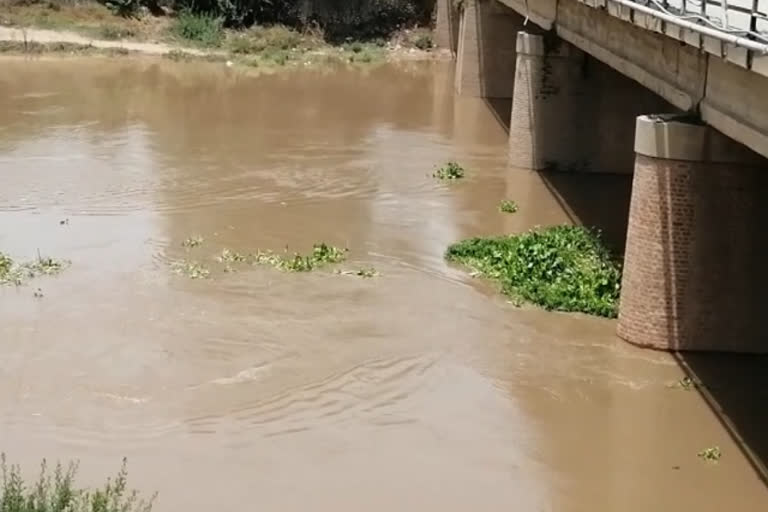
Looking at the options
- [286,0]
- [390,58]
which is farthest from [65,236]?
[286,0]

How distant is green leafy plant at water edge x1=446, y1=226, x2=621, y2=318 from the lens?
1683cm

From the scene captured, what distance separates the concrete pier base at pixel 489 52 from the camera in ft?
119

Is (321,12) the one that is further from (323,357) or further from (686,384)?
(686,384)

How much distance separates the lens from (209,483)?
11.5 metres

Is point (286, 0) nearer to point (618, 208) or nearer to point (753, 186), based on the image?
point (618, 208)

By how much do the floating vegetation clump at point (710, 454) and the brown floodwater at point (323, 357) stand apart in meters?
0.09

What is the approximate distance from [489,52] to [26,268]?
21.0 meters

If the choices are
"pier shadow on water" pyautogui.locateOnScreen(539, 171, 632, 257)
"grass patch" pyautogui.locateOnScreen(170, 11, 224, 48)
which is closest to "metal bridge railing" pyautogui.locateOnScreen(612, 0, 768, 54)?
"pier shadow on water" pyautogui.locateOnScreen(539, 171, 632, 257)

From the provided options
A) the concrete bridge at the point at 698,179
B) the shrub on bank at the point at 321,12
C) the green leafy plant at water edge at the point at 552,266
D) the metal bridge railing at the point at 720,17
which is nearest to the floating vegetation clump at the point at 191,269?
the green leafy plant at water edge at the point at 552,266

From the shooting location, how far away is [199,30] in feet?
147

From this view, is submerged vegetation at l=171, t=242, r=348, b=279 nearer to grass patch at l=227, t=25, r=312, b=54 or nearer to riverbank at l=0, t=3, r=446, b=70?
riverbank at l=0, t=3, r=446, b=70

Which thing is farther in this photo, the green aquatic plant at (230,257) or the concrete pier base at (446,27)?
the concrete pier base at (446,27)

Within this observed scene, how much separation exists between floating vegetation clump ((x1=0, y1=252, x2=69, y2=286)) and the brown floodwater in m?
0.28

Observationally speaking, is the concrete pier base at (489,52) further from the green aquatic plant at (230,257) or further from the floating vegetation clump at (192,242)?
the green aquatic plant at (230,257)
